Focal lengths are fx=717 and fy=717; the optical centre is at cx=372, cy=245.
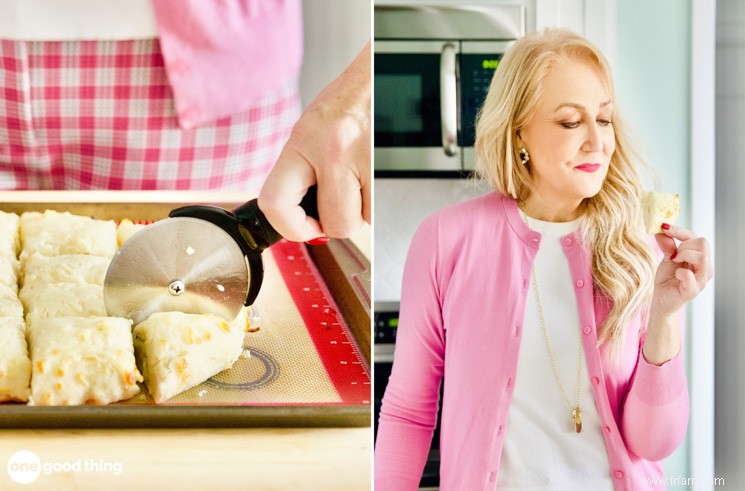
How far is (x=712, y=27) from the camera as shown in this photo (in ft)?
2.97

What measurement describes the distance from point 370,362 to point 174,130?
15.3 inches

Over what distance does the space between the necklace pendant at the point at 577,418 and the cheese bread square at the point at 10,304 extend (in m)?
0.66

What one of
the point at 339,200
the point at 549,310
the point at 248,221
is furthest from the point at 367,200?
the point at 549,310

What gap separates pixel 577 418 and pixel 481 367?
12 centimetres

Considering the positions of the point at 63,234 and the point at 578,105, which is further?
the point at 63,234

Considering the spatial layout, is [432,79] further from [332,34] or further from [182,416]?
[182,416]

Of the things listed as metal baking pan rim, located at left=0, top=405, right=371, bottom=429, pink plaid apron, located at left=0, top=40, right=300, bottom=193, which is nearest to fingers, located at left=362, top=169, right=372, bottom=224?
pink plaid apron, located at left=0, top=40, right=300, bottom=193

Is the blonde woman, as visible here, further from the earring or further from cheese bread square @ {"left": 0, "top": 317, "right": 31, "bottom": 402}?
cheese bread square @ {"left": 0, "top": 317, "right": 31, "bottom": 402}

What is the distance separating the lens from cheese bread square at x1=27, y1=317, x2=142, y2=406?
78 centimetres

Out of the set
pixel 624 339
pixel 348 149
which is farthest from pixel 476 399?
pixel 348 149

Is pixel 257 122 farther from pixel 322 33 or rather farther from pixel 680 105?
pixel 680 105

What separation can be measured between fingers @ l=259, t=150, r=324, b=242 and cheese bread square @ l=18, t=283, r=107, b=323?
243mm

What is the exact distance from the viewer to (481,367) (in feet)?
2.74

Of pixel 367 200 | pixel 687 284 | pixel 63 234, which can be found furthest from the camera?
pixel 63 234
